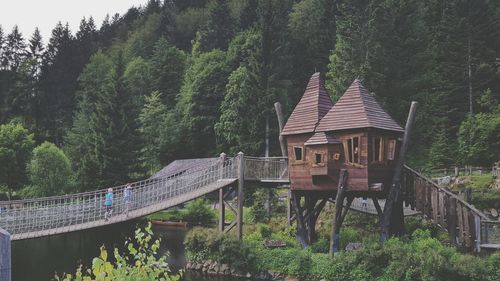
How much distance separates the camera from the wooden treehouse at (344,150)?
717 inches

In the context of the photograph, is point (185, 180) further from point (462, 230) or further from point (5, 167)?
point (5, 167)

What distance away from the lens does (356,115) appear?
18797 mm

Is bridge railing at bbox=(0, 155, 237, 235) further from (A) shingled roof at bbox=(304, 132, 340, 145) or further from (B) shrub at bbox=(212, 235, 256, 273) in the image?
(A) shingled roof at bbox=(304, 132, 340, 145)

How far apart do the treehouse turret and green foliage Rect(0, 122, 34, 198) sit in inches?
1155

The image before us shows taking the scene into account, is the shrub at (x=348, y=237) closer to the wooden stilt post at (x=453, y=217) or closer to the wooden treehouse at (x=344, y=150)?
the wooden treehouse at (x=344, y=150)

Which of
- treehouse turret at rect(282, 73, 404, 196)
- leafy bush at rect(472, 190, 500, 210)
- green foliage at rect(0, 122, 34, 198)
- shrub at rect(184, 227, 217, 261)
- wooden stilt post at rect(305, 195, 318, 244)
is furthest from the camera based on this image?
green foliage at rect(0, 122, 34, 198)

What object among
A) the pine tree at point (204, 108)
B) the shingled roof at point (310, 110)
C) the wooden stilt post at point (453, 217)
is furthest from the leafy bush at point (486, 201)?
the pine tree at point (204, 108)

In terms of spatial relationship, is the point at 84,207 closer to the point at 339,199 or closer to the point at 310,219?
the point at 310,219

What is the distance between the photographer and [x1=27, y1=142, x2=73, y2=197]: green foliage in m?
39.1

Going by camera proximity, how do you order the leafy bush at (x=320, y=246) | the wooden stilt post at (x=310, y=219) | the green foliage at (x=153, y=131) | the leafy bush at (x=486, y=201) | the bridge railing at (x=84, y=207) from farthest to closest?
the green foliage at (x=153, y=131) → the leafy bush at (x=486, y=201) → the wooden stilt post at (x=310, y=219) → the leafy bush at (x=320, y=246) → the bridge railing at (x=84, y=207)

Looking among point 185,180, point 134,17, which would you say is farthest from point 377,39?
→ point 134,17

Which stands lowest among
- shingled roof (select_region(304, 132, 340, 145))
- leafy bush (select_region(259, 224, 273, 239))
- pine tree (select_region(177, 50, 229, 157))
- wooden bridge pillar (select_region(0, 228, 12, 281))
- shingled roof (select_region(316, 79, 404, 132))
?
leafy bush (select_region(259, 224, 273, 239))

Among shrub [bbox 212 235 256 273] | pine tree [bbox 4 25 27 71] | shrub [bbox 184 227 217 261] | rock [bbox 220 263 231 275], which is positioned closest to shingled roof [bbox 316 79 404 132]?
shrub [bbox 212 235 256 273]

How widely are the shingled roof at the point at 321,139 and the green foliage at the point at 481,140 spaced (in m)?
19.0
